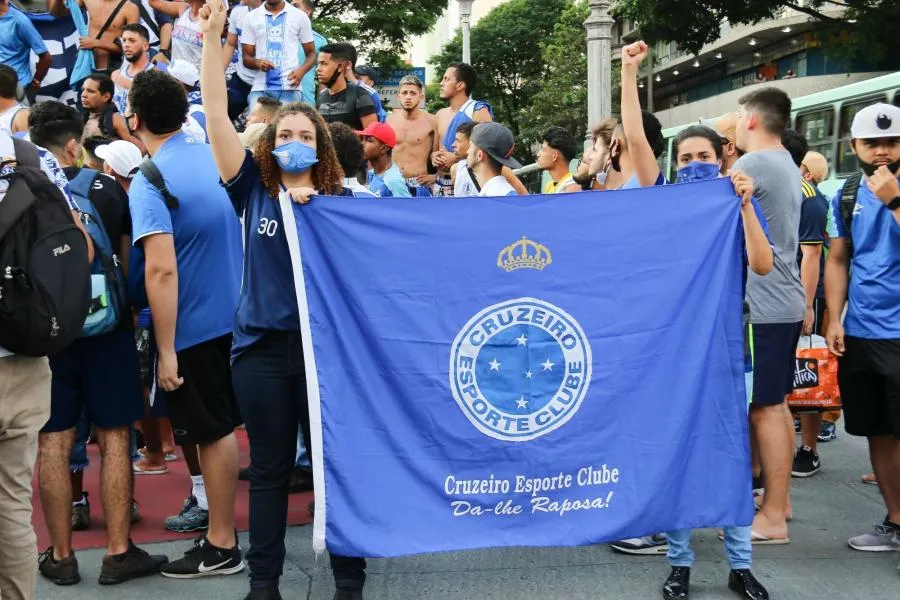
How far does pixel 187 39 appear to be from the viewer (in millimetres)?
9703

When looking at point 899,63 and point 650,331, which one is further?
point 899,63

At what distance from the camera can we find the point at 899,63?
33.3 metres

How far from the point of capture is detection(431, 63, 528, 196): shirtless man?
26.0ft

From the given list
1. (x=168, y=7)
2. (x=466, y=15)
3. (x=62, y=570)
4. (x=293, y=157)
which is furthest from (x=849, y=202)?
(x=466, y=15)

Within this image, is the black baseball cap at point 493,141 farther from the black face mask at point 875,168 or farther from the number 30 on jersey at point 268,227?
the black face mask at point 875,168

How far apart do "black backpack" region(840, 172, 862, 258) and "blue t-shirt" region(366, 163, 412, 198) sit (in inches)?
116

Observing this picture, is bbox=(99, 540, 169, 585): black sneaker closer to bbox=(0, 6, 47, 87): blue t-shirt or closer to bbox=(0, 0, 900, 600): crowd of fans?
bbox=(0, 0, 900, 600): crowd of fans

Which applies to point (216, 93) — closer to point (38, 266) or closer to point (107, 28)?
point (38, 266)

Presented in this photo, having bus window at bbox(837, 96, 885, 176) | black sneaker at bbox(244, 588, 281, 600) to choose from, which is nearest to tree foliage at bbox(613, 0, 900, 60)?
bus window at bbox(837, 96, 885, 176)

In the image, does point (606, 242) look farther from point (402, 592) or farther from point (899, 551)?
point (899, 551)

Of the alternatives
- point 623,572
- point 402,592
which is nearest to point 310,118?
point 402,592

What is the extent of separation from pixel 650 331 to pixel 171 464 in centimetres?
396

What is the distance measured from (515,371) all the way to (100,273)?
6.51 ft

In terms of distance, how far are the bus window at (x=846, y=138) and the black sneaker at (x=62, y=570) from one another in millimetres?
15012
